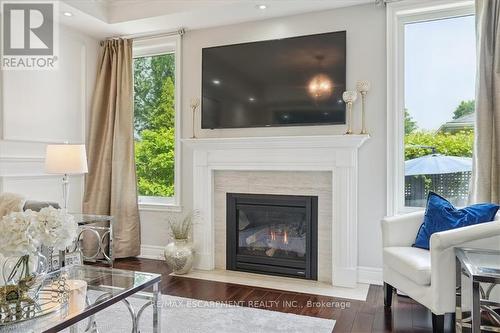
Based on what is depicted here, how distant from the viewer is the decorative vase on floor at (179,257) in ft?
11.8

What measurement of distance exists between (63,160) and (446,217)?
3.18 metres

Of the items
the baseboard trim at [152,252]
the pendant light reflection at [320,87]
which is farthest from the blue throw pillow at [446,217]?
the baseboard trim at [152,252]

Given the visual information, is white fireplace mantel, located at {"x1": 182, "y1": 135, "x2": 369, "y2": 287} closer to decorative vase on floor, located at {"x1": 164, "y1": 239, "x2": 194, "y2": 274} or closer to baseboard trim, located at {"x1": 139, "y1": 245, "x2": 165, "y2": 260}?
decorative vase on floor, located at {"x1": 164, "y1": 239, "x2": 194, "y2": 274}

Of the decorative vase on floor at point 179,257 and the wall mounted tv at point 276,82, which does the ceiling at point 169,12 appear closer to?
the wall mounted tv at point 276,82

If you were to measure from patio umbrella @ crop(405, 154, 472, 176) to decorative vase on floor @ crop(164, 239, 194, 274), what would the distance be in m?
2.27

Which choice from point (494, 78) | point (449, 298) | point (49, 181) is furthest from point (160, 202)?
point (494, 78)

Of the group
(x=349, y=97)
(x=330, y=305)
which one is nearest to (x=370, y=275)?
(x=330, y=305)

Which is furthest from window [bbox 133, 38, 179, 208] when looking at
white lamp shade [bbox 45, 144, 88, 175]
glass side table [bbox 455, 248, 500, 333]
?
glass side table [bbox 455, 248, 500, 333]

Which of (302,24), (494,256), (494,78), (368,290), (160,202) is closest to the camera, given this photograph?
(494,256)

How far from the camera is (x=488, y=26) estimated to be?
294 cm

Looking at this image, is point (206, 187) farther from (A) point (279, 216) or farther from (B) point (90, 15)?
(B) point (90, 15)

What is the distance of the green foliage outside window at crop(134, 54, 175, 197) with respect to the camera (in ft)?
14.1

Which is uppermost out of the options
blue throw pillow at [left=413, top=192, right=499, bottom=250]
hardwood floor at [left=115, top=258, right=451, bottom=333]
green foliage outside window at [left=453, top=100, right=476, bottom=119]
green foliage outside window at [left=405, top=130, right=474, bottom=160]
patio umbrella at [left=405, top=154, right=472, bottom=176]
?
green foliage outside window at [left=453, top=100, right=476, bottom=119]

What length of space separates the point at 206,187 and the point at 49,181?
1.69 m
